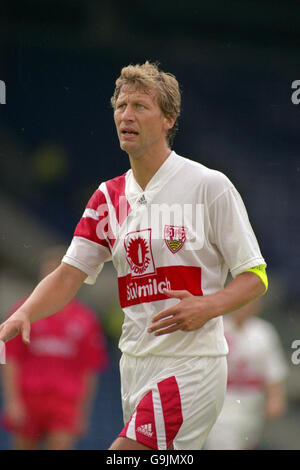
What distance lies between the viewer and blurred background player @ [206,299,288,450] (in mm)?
6172

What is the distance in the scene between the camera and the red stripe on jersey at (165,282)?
3.35 metres

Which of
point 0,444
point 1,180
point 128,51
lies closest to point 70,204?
point 1,180

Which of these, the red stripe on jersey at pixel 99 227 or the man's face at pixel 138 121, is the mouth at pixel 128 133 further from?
the red stripe on jersey at pixel 99 227

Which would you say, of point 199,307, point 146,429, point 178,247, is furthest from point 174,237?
point 146,429

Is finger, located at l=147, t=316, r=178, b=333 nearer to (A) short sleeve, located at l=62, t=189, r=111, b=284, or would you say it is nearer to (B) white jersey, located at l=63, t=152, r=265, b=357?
(B) white jersey, located at l=63, t=152, r=265, b=357

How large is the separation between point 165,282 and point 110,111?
620 centimetres

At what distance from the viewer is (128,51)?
1012 centimetres

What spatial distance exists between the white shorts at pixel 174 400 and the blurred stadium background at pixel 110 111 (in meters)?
5.99

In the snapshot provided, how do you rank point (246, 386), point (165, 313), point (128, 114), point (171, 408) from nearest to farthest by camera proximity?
point (165, 313)
point (171, 408)
point (128, 114)
point (246, 386)

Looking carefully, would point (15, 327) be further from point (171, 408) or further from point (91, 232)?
point (171, 408)

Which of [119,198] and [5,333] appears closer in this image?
Result: [5,333]

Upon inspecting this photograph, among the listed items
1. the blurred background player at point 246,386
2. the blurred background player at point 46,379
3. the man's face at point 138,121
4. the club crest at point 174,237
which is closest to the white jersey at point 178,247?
the club crest at point 174,237

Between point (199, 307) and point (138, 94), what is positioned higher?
point (138, 94)

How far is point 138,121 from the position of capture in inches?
137
